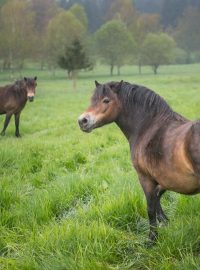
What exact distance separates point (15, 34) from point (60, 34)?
9.13 m

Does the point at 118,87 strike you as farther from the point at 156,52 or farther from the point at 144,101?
the point at 156,52

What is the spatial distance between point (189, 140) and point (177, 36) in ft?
281

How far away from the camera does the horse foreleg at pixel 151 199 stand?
3.96 metres

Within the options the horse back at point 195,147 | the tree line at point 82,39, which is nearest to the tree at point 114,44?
the tree line at point 82,39

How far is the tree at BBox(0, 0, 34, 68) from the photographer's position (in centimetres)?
4459

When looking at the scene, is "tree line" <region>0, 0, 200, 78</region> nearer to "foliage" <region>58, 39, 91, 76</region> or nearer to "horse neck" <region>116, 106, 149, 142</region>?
"foliage" <region>58, 39, 91, 76</region>

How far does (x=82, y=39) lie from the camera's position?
176 ft

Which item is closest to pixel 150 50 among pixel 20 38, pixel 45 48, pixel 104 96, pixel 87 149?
pixel 45 48

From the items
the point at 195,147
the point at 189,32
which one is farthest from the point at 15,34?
the point at 189,32

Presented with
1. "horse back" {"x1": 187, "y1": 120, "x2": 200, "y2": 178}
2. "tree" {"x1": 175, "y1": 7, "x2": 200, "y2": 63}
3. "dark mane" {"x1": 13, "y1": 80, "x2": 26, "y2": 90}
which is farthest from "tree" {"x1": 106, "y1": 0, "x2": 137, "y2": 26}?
"horse back" {"x1": 187, "y1": 120, "x2": 200, "y2": 178}

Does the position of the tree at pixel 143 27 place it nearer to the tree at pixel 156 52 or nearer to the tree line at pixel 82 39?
the tree line at pixel 82 39

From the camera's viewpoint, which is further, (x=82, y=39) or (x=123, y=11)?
(x=123, y=11)

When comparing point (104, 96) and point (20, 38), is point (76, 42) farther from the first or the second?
point (104, 96)

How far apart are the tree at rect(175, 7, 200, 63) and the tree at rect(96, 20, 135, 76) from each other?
2207 centimetres
